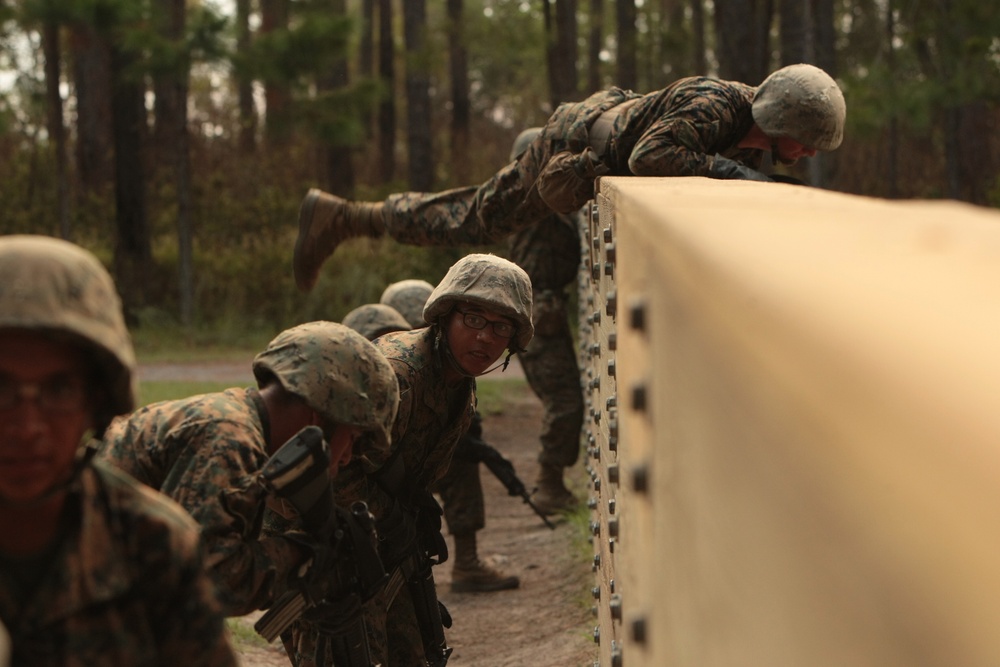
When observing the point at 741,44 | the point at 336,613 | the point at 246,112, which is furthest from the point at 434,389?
the point at 246,112

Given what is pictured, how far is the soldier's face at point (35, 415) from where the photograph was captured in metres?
1.74

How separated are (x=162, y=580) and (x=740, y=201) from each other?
0.99 meters

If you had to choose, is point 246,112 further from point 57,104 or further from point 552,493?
point 552,493

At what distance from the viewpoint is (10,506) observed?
5.91 feet

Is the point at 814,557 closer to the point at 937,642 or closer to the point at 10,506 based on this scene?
the point at 937,642

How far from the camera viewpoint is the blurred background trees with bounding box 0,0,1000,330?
48.4 feet

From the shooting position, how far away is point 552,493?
8.34 m

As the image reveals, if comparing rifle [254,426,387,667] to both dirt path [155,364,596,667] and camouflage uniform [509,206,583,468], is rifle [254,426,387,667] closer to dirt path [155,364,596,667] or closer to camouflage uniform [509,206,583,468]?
dirt path [155,364,596,667]

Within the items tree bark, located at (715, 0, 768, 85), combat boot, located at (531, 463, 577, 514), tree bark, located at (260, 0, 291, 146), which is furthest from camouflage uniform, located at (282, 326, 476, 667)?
tree bark, located at (260, 0, 291, 146)

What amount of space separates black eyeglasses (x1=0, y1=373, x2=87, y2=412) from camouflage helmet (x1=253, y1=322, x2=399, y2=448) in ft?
3.72

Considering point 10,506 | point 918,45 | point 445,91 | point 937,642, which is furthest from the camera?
point 445,91

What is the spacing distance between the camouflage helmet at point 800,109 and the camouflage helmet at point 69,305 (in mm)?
3796

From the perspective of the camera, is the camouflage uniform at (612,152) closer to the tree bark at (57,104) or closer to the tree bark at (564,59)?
the tree bark at (564,59)

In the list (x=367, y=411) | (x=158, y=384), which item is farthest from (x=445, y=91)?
(x=367, y=411)
